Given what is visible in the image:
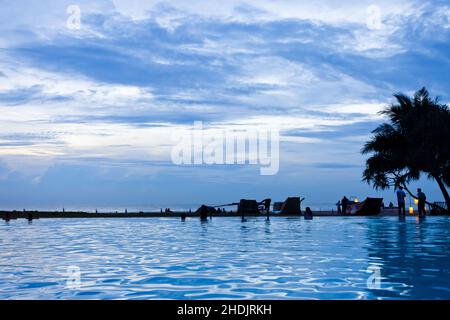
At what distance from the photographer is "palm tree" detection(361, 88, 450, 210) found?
137ft

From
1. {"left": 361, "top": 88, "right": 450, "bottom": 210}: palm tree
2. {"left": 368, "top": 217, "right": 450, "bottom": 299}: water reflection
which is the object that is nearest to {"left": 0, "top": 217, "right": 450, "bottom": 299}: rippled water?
{"left": 368, "top": 217, "right": 450, "bottom": 299}: water reflection

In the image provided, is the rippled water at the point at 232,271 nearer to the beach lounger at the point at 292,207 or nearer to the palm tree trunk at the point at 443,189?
the palm tree trunk at the point at 443,189

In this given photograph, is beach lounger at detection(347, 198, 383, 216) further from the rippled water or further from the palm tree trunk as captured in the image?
the rippled water

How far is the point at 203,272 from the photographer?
32.6 ft

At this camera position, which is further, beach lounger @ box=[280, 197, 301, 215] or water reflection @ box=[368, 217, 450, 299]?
beach lounger @ box=[280, 197, 301, 215]

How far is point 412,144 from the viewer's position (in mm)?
43406

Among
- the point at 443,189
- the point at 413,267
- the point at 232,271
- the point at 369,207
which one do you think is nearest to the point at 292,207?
the point at 369,207

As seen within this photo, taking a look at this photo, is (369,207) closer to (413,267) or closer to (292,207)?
(292,207)

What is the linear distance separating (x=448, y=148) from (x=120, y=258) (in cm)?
3549

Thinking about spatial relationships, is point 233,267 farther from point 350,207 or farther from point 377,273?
point 350,207

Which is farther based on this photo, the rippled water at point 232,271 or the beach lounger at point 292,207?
the beach lounger at point 292,207

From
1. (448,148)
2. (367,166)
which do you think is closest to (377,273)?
(448,148)

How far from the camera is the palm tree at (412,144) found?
4169 centimetres

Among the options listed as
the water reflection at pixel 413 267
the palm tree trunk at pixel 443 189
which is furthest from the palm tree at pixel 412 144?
the water reflection at pixel 413 267
